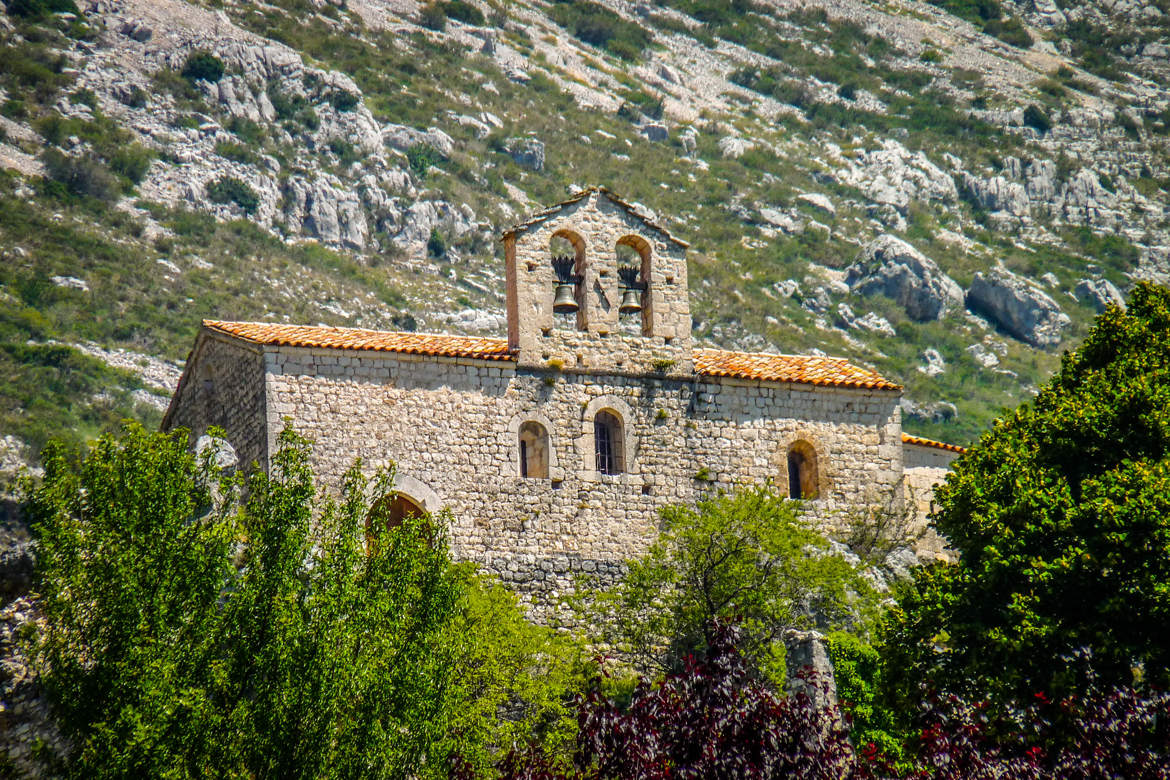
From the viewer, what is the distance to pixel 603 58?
10069 centimetres

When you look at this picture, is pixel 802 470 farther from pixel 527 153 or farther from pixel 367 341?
pixel 527 153

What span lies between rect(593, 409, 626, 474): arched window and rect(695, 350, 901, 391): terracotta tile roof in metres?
2.17

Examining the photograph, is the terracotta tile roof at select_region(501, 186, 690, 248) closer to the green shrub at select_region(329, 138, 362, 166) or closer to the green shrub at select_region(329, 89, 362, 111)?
the green shrub at select_region(329, 138, 362, 166)

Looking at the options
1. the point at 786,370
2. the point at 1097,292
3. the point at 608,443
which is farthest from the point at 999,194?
the point at 608,443

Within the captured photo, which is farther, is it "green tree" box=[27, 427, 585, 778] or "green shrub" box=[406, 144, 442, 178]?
"green shrub" box=[406, 144, 442, 178]

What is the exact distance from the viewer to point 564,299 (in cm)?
3106

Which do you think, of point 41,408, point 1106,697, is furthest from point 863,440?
point 41,408

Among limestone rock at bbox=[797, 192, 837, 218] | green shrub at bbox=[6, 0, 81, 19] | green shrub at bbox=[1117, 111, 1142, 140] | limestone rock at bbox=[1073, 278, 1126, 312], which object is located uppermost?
green shrub at bbox=[6, 0, 81, 19]

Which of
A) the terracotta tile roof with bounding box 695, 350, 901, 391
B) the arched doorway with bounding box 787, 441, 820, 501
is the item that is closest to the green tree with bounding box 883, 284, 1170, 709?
the arched doorway with bounding box 787, 441, 820, 501

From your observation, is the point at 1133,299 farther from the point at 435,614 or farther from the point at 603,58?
the point at 603,58

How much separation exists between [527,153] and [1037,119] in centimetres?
3750

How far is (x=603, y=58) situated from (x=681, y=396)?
2877 inches

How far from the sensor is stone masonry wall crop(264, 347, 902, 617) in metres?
28.6

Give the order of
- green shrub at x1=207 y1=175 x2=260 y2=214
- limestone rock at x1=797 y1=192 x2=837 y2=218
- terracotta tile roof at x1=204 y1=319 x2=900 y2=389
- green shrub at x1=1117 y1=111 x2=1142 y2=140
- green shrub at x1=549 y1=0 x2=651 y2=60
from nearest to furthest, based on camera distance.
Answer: terracotta tile roof at x1=204 y1=319 x2=900 y2=389 → green shrub at x1=207 y1=175 x2=260 y2=214 → limestone rock at x1=797 y1=192 x2=837 y2=218 → green shrub at x1=1117 y1=111 x2=1142 y2=140 → green shrub at x1=549 y1=0 x2=651 y2=60
